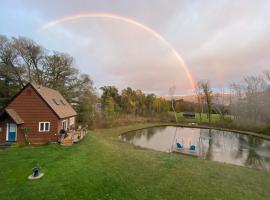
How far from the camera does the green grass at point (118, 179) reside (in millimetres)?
8078

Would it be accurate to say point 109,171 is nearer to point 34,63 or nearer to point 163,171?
point 163,171

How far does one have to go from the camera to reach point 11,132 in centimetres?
→ 1739

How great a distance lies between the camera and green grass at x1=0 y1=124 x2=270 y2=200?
8.08m

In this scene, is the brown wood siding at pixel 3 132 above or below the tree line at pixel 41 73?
below

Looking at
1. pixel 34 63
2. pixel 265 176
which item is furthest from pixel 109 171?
pixel 34 63

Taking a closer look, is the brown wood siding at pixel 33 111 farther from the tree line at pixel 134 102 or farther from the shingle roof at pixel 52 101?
the tree line at pixel 134 102

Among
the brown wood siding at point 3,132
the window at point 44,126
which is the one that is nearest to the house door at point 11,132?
the brown wood siding at point 3,132

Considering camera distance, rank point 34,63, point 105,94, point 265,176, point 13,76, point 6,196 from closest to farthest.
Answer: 1. point 6,196
2. point 265,176
3. point 13,76
4. point 34,63
5. point 105,94

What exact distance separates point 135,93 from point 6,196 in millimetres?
59769

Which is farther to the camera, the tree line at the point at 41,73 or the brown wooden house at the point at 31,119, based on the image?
the tree line at the point at 41,73

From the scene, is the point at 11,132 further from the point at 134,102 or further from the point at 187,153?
the point at 134,102

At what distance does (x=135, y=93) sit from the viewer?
6675 cm

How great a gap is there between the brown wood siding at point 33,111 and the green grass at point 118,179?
12.3 feet

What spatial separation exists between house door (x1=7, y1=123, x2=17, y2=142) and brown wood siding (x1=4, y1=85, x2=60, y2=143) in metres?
0.72
